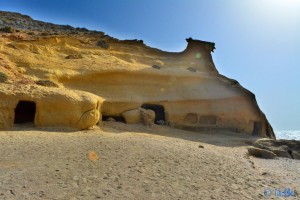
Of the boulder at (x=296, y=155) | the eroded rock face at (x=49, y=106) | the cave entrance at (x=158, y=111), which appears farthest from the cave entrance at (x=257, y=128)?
the eroded rock face at (x=49, y=106)

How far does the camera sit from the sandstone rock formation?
22406 mm

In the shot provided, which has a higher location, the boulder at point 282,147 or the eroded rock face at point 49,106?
the eroded rock face at point 49,106

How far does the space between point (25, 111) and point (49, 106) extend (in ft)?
11.0

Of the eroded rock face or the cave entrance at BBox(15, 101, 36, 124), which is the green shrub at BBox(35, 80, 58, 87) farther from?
the eroded rock face

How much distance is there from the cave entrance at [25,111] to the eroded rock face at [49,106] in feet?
1.40

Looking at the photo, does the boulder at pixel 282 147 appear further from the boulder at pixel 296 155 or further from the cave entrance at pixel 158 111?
the cave entrance at pixel 158 111

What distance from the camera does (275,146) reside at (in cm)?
2338

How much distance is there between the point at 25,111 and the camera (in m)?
19.5

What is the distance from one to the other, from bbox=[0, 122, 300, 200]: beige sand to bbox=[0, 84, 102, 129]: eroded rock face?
7.99 feet

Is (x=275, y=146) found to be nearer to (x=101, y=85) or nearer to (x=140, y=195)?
(x=101, y=85)

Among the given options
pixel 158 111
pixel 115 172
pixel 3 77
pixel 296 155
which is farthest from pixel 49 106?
pixel 296 155

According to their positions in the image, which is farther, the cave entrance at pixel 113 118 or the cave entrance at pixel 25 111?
the cave entrance at pixel 113 118

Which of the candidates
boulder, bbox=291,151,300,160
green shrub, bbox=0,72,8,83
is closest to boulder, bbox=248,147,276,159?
boulder, bbox=291,151,300,160

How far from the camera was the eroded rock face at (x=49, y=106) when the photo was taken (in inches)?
646
